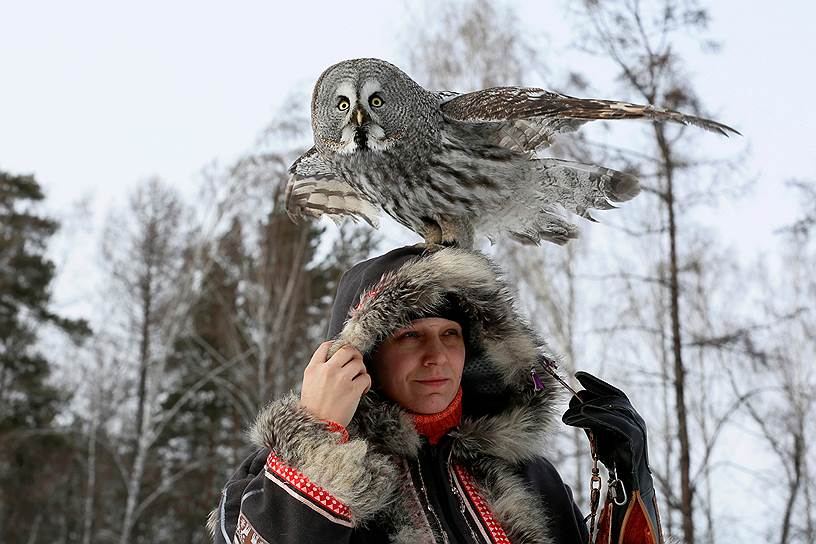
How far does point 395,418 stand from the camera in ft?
6.22

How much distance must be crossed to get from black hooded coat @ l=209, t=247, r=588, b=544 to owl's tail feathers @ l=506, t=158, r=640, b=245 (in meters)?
0.56

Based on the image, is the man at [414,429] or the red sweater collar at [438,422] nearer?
the man at [414,429]

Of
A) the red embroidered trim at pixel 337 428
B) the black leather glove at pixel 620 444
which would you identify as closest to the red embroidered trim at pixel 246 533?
the red embroidered trim at pixel 337 428

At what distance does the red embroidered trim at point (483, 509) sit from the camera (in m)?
1.83

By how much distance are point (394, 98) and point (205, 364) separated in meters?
13.2

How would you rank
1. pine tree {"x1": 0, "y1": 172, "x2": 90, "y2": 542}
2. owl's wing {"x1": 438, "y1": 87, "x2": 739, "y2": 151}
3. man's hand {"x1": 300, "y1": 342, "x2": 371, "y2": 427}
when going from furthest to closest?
1. pine tree {"x1": 0, "y1": 172, "x2": 90, "y2": 542}
2. owl's wing {"x1": 438, "y1": 87, "x2": 739, "y2": 151}
3. man's hand {"x1": 300, "y1": 342, "x2": 371, "y2": 427}

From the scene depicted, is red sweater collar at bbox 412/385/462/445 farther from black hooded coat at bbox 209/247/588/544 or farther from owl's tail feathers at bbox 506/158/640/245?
owl's tail feathers at bbox 506/158/640/245

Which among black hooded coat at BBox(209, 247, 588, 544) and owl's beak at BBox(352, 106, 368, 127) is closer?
black hooded coat at BBox(209, 247, 588, 544)

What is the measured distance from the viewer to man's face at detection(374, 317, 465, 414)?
1.93m

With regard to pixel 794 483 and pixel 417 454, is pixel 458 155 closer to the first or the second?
pixel 417 454

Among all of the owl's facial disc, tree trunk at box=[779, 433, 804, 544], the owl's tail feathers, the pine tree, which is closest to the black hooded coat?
the owl's facial disc

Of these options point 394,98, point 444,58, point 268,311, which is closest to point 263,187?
point 268,311

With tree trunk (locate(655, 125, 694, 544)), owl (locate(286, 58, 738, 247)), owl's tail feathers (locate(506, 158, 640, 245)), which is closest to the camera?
owl (locate(286, 58, 738, 247))

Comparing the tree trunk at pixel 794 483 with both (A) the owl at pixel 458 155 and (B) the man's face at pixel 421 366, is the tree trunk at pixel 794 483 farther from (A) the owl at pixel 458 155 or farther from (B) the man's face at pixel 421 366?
(B) the man's face at pixel 421 366
